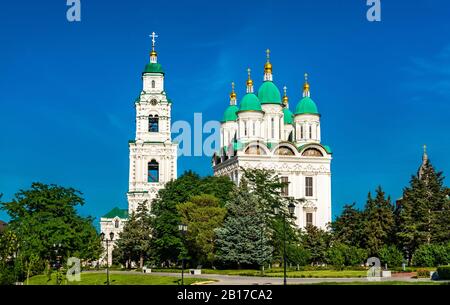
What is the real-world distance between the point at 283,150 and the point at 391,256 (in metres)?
27.3

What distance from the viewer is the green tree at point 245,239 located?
2078 inches

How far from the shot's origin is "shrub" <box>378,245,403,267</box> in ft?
180

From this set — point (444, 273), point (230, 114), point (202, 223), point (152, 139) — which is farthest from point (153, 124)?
point (444, 273)

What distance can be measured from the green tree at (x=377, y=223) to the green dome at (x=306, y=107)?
23836mm

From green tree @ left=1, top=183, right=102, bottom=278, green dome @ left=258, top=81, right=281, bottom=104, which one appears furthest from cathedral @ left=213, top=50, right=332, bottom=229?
green tree @ left=1, top=183, right=102, bottom=278

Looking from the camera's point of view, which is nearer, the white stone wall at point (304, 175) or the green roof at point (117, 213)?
the white stone wall at point (304, 175)

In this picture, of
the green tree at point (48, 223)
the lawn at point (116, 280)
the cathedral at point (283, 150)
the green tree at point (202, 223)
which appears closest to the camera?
the lawn at point (116, 280)

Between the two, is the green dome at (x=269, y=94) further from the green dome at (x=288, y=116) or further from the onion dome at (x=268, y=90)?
the green dome at (x=288, y=116)

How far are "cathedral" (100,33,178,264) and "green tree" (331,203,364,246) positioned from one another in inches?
1300

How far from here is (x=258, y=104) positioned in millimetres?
79750

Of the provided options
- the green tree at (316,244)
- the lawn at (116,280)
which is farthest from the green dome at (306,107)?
the lawn at (116,280)

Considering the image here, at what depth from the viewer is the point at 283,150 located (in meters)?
80.6
